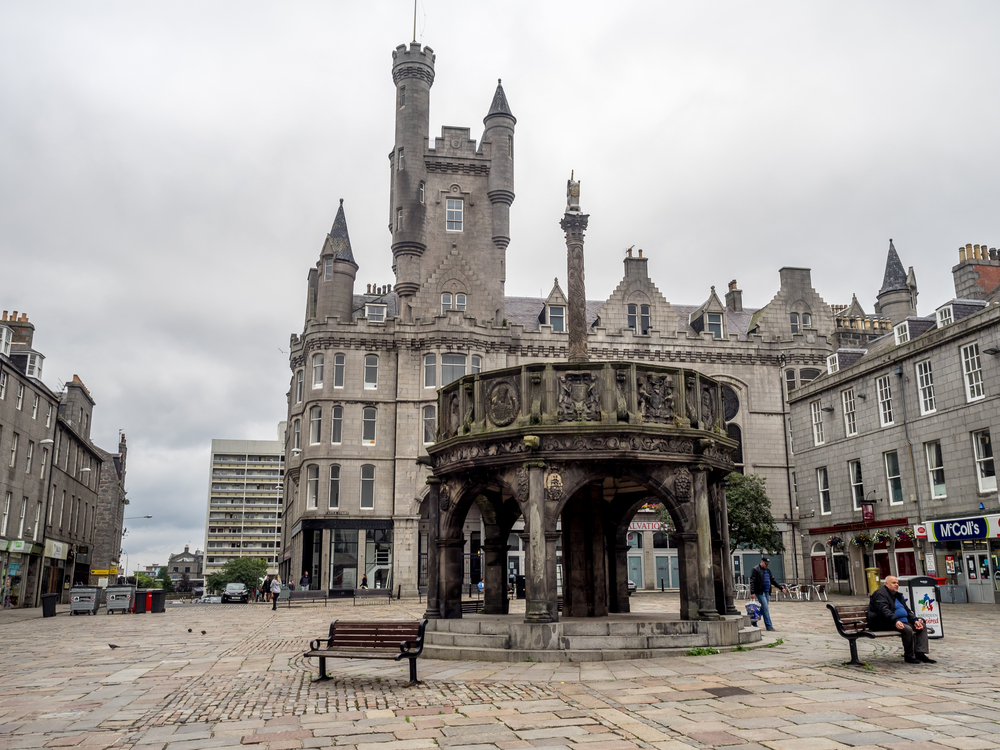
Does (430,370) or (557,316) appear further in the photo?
(557,316)

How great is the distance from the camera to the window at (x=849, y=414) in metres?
37.2

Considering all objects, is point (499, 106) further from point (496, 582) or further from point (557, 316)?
point (496, 582)

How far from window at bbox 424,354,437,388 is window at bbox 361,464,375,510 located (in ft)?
18.4

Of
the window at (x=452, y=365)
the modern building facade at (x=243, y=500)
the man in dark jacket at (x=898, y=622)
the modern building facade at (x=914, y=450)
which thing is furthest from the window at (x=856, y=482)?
the modern building facade at (x=243, y=500)

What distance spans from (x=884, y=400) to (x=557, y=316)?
21147 millimetres

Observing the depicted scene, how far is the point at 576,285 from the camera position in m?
17.3

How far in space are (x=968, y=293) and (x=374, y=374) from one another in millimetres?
29817

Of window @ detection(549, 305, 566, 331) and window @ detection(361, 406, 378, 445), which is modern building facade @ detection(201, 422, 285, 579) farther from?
window @ detection(549, 305, 566, 331)

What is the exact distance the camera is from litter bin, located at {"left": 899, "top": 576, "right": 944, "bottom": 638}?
13.6 meters

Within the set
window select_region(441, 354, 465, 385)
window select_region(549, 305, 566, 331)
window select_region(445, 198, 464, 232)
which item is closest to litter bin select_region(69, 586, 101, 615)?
window select_region(441, 354, 465, 385)

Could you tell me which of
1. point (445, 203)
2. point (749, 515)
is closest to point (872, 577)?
point (749, 515)

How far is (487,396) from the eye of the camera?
600 inches

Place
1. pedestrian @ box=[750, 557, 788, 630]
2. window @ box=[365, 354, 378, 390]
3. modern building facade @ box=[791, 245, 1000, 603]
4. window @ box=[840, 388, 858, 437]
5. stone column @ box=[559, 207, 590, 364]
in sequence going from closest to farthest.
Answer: stone column @ box=[559, 207, 590, 364] < pedestrian @ box=[750, 557, 788, 630] < modern building facade @ box=[791, 245, 1000, 603] < window @ box=[840, 388, 858, 437] < window @ box=[365, 354, 378, 390]

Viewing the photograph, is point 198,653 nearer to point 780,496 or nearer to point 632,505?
point 632,505
